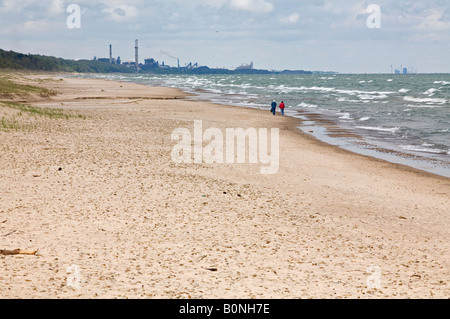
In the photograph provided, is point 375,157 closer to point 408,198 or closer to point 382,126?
point 408,198

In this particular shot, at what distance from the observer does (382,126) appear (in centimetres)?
3528
